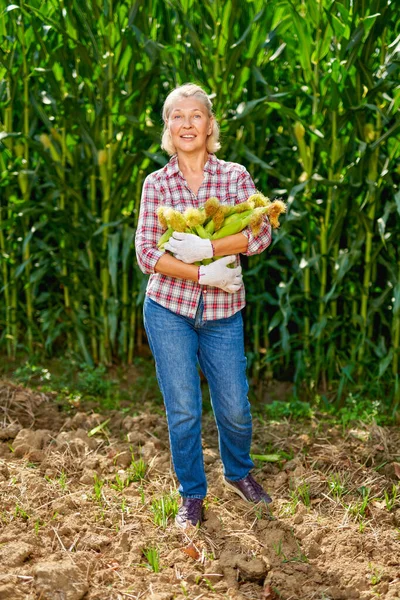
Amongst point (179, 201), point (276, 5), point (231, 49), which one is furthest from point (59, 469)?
point (276, 5)

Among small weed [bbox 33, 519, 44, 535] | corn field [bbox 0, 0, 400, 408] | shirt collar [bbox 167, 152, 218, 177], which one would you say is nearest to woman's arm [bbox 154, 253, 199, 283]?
shirt collar [bbox 167, 152, 218, 177]

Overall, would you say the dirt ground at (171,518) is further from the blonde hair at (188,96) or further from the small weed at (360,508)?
the blonde hair at (188,96)

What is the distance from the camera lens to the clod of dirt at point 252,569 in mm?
2615

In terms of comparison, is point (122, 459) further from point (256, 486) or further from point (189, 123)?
point (189, 123)

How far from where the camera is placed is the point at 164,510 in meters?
3.00

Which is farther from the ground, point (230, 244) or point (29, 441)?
point (230, 244)

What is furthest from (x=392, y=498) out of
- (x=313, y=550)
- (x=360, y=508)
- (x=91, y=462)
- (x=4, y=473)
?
(x=4, y=473)

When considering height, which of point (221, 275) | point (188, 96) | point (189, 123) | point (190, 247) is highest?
point (188, 96)

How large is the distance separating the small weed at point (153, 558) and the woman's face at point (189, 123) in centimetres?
160

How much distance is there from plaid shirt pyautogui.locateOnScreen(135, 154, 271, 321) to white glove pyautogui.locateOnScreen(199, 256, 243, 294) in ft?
0.24

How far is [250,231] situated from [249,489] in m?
1.21

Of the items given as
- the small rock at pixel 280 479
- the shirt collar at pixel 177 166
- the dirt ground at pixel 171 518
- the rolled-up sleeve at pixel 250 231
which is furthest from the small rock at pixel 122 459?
the shirt collar at pixel 177 166

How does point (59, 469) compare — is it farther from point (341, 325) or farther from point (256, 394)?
point (341, 325)

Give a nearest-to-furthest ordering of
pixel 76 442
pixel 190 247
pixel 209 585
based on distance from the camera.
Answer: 1. pixel 209 585
2. pixel 190 247
3. pixel 76 442
